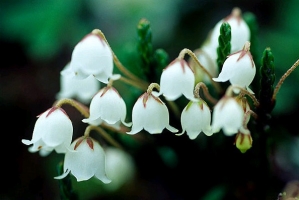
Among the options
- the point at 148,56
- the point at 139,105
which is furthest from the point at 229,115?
the point at 148,56

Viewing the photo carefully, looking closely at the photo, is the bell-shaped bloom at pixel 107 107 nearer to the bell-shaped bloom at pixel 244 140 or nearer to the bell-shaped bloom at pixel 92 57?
the bell-shaped bloom at pixel 92 57

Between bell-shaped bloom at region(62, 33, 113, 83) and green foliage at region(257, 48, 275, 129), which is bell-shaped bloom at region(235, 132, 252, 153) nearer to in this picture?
green foliage at region(257, 48, 275, 129)

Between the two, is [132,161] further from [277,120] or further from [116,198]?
[277,120]

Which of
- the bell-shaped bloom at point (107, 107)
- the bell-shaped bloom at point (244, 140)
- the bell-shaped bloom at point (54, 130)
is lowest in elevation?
the bell-shaped bloom at point (54, 130)

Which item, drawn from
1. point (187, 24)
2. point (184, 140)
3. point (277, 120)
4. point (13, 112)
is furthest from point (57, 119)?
point (187, 24)

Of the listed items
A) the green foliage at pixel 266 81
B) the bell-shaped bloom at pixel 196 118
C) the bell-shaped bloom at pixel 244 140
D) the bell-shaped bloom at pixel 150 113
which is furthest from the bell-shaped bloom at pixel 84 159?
the green foliage at pixel 266 81
